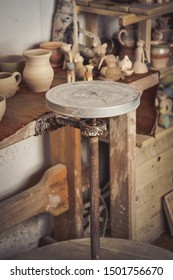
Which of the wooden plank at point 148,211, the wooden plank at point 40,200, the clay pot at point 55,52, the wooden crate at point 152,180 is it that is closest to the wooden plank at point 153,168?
the wooden crate at point 152,180

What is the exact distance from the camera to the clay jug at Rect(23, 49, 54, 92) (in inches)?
79.6

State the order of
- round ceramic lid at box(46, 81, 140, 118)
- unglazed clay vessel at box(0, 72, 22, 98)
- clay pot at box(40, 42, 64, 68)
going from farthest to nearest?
clay pot at box(40, 42, 64, 68)
unglazed clay vessel at box(0, 72, 22, 98)
round ceramic lid at box(46, 81, 140, 118)

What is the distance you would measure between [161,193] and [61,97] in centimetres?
131

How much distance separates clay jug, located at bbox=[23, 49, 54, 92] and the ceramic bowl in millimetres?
94

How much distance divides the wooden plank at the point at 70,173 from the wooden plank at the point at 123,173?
0.25 metres

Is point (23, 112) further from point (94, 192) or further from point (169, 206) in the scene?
point (169, 206)

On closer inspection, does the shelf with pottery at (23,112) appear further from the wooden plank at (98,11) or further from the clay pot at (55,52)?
the wooden plank at (98,11)

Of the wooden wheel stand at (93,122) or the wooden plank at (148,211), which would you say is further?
the wooden plank at (148,211)

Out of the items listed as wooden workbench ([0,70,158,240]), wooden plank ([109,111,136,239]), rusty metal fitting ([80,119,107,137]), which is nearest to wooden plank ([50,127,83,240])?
wooden workbench ([0,70,158,240])

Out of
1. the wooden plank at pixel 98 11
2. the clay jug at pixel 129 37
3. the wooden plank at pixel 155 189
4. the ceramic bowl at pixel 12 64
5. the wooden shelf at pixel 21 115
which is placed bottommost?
the wooden plank at pixel 155 189

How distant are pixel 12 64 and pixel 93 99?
22.3 inches

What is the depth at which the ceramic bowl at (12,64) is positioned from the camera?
2133 mm

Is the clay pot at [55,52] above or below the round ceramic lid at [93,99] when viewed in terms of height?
above

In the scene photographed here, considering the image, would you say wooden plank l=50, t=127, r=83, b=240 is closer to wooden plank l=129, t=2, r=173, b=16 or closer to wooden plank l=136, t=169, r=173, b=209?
wooden plank l=136, t=169, r=173, b=209
